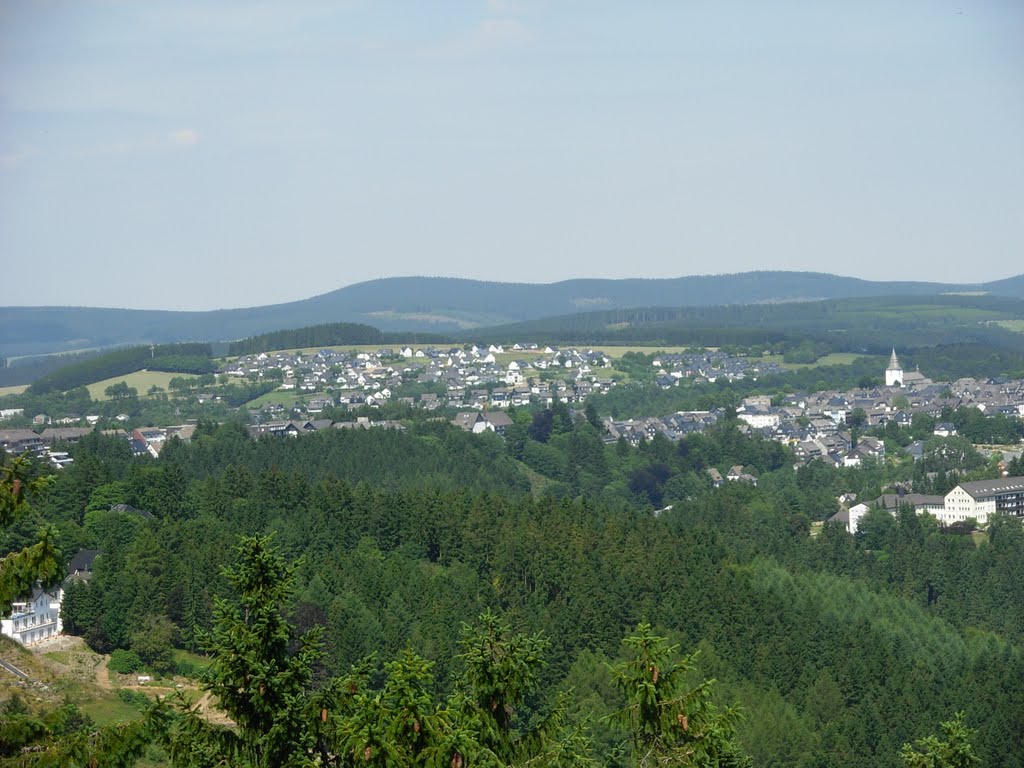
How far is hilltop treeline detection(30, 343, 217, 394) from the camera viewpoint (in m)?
167

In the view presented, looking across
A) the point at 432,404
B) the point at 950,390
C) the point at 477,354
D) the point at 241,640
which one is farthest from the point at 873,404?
the point at 241,640

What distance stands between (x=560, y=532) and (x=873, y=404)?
3508 inches

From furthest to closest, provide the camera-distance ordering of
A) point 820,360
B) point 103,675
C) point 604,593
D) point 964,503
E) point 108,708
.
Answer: point 820,360, point 964,503, point 604,593, point 103,675, point 108,708

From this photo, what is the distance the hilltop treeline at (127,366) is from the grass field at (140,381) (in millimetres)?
1535

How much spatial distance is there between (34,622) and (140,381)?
4922 inches

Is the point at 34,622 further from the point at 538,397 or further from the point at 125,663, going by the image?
the point at 538,397

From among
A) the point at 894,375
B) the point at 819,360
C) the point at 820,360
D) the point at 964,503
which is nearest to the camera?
the point at 964,503

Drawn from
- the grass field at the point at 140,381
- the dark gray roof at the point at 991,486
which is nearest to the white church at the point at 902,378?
the dark gray roof at the point at 991,486

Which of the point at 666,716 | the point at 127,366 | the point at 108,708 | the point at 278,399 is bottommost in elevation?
the point at 278,399

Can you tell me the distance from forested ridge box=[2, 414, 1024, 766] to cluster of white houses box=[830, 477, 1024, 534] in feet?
17.5

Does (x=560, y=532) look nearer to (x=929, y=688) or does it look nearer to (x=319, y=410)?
(x=929, y=688)

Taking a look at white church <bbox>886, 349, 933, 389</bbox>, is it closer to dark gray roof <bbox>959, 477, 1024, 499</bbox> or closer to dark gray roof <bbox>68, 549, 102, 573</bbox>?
dark gray roof <bbox>959, 477, 1024, 499</bbox>

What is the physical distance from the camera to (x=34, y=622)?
4622 centimetres

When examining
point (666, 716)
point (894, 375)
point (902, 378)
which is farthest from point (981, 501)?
point (894, 375)
